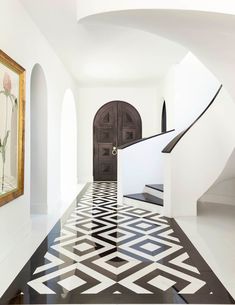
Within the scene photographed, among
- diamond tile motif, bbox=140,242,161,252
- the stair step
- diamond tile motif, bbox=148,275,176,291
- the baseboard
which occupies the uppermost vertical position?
the stair step

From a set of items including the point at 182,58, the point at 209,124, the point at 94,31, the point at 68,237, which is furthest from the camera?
the point at 182,58

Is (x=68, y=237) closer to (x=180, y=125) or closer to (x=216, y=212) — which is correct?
(x=216, y=212)

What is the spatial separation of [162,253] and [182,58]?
398 centimetres

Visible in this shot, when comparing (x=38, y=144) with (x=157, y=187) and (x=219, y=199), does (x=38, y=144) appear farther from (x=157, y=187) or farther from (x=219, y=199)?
(x=219, y=199)

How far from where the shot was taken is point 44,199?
481 cm

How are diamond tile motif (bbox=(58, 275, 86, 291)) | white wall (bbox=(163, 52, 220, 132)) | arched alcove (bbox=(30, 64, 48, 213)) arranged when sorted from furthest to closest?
white wall (bbox=(163, 52, 220, 132)), arched alcove (bbox=(30, 64, 48, 213)), diamond tile motif (bbox=(58, 275, 86, 291))

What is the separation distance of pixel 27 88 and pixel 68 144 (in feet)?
13.7

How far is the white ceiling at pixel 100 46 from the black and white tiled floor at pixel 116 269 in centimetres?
245

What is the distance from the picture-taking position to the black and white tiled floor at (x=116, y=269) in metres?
2.16

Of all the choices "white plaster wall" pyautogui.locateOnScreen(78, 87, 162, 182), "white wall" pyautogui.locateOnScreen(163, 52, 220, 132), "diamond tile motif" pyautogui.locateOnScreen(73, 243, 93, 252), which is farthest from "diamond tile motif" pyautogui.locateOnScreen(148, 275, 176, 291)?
"white plaster wall" pyautogui.locateOnScreen(78, 87, 162, 182)

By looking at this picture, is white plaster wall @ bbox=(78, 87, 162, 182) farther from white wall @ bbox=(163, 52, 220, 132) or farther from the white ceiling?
white wall @ bbox=(163, 52, 220, 132)

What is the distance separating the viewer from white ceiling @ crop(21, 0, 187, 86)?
12.1ft

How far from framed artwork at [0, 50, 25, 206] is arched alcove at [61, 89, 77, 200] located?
12.6ft

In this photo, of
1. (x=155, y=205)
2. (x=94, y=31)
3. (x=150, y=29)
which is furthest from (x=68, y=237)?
(x=94, y=31)
